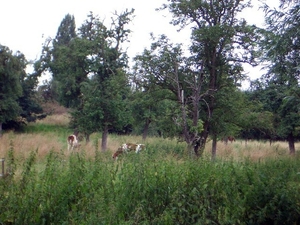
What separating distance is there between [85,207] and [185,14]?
12755 mm

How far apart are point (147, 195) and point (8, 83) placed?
115 ft

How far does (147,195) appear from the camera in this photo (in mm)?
6449

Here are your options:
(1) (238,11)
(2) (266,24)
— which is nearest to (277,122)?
(1) (238,11)

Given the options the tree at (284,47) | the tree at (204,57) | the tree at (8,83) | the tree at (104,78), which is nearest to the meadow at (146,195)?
the tree at (284,47)

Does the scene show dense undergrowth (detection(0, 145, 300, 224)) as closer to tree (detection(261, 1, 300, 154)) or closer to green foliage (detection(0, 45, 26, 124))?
tree (detection(261, 1, 300, 154))

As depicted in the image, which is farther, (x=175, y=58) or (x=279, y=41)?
(x=175, y=58)

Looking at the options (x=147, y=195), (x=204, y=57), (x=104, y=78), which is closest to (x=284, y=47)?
(x=147, y=195)

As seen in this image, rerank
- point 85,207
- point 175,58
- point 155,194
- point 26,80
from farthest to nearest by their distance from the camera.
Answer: point 26,80 → point 175,58 → point 155,194 → point 85,207

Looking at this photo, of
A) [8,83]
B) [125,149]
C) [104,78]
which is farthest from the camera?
[8,83]

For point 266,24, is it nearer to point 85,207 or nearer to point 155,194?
point 155,194

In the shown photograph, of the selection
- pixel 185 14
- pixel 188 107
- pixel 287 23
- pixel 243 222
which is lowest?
pixel 243 222

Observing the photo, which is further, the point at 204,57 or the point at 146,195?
the point at 204,57

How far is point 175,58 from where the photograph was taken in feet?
56.1

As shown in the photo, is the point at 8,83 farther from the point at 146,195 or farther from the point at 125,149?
the point at 146,195
